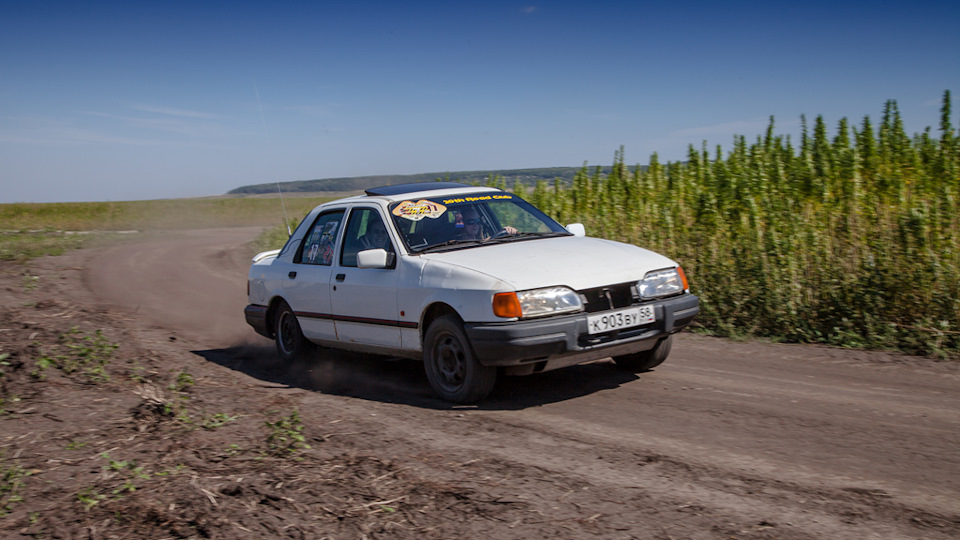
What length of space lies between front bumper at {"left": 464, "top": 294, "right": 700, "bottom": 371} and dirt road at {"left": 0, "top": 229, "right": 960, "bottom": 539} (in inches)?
15.8

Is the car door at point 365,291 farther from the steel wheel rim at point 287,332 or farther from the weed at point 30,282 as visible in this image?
the weed at point 30,282

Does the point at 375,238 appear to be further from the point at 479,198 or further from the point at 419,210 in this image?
the point at 479,198

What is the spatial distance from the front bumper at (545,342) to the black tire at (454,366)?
17 centimetres

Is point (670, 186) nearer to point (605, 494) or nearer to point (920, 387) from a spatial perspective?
point (920, 387)

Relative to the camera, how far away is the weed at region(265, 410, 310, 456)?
466 cm

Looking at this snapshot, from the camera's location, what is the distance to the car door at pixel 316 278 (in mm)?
7258

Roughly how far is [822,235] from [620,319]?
4602mm

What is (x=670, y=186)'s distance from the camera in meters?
15.6

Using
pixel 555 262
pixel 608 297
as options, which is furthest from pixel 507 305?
pixel 608 297

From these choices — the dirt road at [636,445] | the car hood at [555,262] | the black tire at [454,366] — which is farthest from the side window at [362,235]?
the dirt road at [636,445]

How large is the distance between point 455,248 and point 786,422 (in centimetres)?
281

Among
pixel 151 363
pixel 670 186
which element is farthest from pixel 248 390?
pixel 670 186

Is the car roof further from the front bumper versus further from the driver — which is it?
the front bumper

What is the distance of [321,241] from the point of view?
750 centimetres
